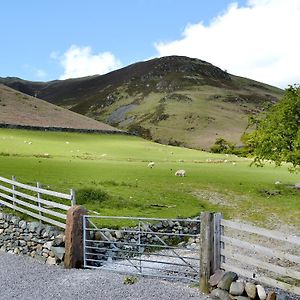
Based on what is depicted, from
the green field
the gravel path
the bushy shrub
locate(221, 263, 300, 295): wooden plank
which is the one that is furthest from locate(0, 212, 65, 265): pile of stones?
locate(221, 263, 300, 295): wooden plank

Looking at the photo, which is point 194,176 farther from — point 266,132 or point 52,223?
point 52,223

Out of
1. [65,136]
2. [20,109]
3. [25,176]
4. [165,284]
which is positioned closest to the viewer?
[165,284]

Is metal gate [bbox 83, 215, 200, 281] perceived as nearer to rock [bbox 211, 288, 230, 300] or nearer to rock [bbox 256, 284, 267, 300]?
rock [bbox 211, 288, 230, 300]

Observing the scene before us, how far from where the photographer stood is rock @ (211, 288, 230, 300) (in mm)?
13445

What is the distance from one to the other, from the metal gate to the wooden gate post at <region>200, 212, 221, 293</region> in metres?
0.45

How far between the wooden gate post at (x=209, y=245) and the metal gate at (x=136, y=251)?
1.48 ft

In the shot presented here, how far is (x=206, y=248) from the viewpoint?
14.4 m

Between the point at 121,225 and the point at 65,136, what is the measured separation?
2760 inches

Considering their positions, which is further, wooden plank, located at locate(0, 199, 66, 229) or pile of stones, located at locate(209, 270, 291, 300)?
wooden plank, located at locate(0, 199, 66, 229)

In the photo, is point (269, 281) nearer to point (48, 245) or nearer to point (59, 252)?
point (59, 252)

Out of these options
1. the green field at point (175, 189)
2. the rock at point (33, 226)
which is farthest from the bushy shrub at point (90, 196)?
the rock at point (33, 226)

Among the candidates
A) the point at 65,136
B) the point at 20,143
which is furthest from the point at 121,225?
the point at 65,136

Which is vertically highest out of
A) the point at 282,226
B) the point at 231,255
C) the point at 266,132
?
the point at 266,132

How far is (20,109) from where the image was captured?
114 metres
